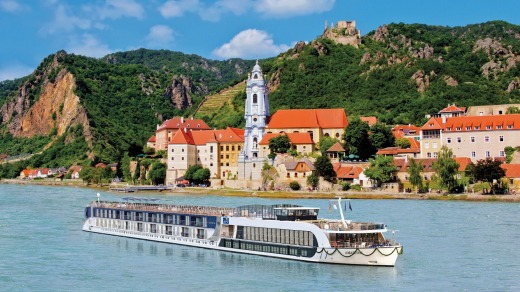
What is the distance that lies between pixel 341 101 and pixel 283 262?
92.2m

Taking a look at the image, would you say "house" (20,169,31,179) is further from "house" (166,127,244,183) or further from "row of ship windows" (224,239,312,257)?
"row of ship windows" (224,239,312,257)

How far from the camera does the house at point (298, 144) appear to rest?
9444 centimetres

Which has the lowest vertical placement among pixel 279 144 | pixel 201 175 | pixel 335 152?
pixel 201 175

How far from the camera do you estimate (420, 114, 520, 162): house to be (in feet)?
265

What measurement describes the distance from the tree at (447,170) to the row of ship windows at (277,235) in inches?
1559

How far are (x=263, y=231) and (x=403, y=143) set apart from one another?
54.0m

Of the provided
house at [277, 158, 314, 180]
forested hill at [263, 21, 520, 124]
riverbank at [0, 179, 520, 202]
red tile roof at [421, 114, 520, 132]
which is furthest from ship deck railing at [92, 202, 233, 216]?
forested hill at [263, 21, 520, 124]

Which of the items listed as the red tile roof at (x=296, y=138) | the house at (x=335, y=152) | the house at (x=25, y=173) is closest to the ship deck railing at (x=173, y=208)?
the house at (x=335, y=152)

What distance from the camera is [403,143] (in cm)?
8938

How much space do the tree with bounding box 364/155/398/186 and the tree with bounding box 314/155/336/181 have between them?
477 centimetres

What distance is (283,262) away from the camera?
3647cm

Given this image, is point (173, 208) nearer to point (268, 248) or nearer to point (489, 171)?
point (268, 248)

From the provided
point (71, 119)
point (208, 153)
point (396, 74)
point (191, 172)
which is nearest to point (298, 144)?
point (208, 153)

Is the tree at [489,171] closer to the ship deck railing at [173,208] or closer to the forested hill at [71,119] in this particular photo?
the ship deck railing at [173,208]
